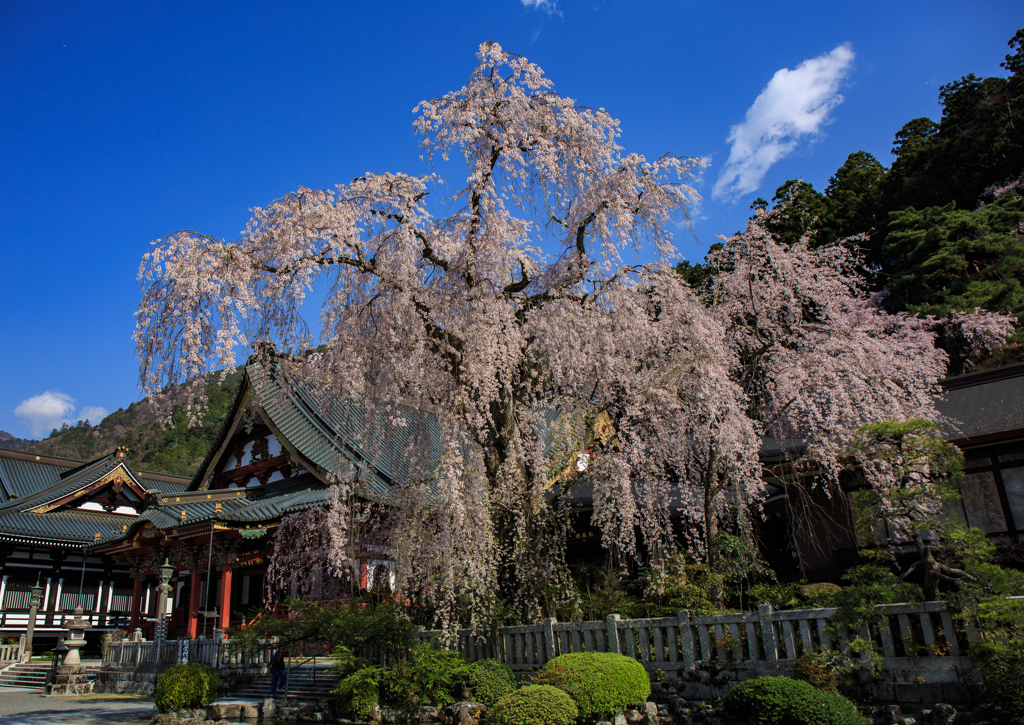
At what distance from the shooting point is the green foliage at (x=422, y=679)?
9.21 m

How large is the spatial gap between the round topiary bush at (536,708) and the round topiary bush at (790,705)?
79.1 inches

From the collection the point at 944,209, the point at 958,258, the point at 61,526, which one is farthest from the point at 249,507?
the point at 944,209

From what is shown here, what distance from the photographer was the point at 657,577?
35.9 ft

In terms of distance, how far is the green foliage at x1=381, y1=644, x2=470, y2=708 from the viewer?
363 inches

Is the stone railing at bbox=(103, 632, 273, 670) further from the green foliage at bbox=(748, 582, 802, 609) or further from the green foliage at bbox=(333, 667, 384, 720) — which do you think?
the green foliage at bbox=(748, 582, 802, 609)

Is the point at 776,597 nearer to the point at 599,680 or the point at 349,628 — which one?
the point at 599,680

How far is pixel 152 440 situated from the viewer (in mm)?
65562

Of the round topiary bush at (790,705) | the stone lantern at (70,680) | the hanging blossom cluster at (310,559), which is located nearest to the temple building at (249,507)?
the hanging blossom cluster at (310,559)

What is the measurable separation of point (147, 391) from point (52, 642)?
21.3 meters

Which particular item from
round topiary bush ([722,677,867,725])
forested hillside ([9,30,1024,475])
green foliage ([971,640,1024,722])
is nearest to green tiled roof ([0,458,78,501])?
forested hillside ([9,30,1024,475])

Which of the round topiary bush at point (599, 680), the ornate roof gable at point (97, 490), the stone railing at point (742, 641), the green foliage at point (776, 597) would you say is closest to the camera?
the stone railing at point (742, 641)

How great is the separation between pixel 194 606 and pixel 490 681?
38.4 ft

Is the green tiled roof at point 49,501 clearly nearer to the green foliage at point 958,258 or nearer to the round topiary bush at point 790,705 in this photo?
the round topiary bush at point 790,705

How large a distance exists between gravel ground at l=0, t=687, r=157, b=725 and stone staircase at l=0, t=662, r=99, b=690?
4.01 feet
